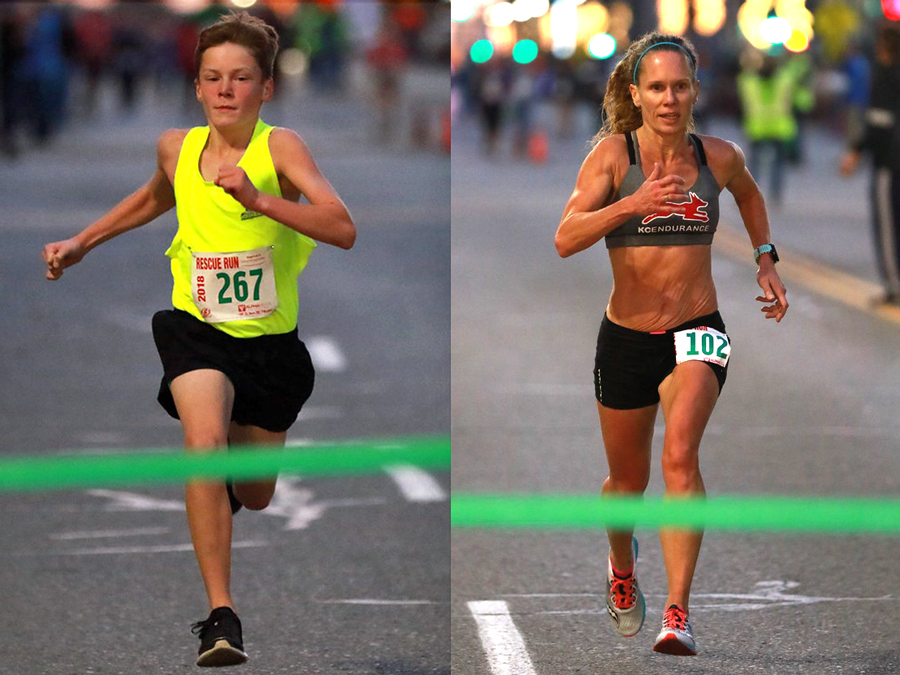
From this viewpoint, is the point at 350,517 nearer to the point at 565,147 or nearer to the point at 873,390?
the point at 873,390

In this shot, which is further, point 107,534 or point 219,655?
point 107,534

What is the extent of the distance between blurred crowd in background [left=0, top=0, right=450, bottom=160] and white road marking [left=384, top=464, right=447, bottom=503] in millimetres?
20720

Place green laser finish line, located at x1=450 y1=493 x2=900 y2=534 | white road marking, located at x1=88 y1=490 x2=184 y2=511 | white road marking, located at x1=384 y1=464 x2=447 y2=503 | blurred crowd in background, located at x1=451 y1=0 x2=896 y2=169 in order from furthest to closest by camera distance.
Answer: blurred crowd in background, located at x1=451 y1=0 x2=896 y2=169, white road marking, located at x1=384 y1=464 x2=447 y2=503, white road marking, located at x1=88 y1=490 x2=184 y2=511, green laser finish line, located at x1=450 y1=493 x2=900 y2=534

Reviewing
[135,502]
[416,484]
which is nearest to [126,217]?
[135,502]

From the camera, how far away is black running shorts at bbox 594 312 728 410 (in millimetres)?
5535

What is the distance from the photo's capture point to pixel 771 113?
Answer: 84.8 ft

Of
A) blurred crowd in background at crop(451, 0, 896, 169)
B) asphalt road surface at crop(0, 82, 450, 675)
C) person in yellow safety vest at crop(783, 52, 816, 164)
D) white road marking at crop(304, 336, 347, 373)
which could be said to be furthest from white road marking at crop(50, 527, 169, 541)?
person in yellow safety vest at crop(783, 52, 816, 164)

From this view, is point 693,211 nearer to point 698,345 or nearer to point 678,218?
point 678,218

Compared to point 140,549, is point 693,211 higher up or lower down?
higher up

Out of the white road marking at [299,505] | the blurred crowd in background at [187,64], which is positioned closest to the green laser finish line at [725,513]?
the white road marking at [299,505]

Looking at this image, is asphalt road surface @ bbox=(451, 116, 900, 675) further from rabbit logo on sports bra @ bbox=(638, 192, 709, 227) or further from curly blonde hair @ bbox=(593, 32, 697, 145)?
curly blonde hair @ bbox=(593, 32, 697, 145)

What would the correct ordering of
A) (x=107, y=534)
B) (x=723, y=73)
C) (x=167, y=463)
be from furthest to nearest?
(x=723, y=73)
(x=167, y=463)
(x=107, y=534)

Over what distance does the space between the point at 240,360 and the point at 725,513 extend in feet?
11.3

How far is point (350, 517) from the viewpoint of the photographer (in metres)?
8.39
